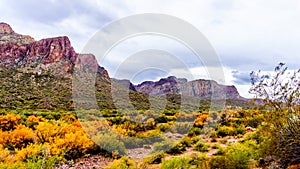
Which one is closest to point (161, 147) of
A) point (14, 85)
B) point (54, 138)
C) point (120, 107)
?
point (54, 138)

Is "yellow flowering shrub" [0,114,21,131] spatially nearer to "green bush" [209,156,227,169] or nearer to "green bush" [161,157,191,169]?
"green bush" [161,157,191,169]

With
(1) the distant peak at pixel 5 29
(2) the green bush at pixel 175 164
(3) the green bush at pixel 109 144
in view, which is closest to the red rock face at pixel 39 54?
(1) the distant peak at pixel 5 29

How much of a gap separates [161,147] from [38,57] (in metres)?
63.3

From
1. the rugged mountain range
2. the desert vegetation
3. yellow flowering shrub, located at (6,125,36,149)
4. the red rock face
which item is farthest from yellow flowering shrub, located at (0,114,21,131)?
the red rock face

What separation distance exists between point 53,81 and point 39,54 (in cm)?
2591

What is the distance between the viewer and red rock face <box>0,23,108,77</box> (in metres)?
58.2

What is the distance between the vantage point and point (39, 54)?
69375mm

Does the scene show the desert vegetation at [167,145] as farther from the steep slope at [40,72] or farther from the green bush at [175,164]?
the steep slope at [40,72]

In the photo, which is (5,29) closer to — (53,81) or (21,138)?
(53,81)

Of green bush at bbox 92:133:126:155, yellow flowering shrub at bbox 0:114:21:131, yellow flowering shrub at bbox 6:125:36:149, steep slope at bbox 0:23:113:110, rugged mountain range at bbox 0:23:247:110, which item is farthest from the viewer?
steep slope at bbox 0:23:113:110

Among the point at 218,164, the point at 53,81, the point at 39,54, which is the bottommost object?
the point at 218,164

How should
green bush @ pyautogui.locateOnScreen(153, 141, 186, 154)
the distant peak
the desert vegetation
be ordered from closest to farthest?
1. the desert vegetation
2. green bush @ pyautogui.locateOnScreen(153, 141, 186, 154)
3. the distant peak

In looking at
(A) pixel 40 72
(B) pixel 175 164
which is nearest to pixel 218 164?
(B) pixel 175 164

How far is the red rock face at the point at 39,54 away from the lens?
58.2 m
